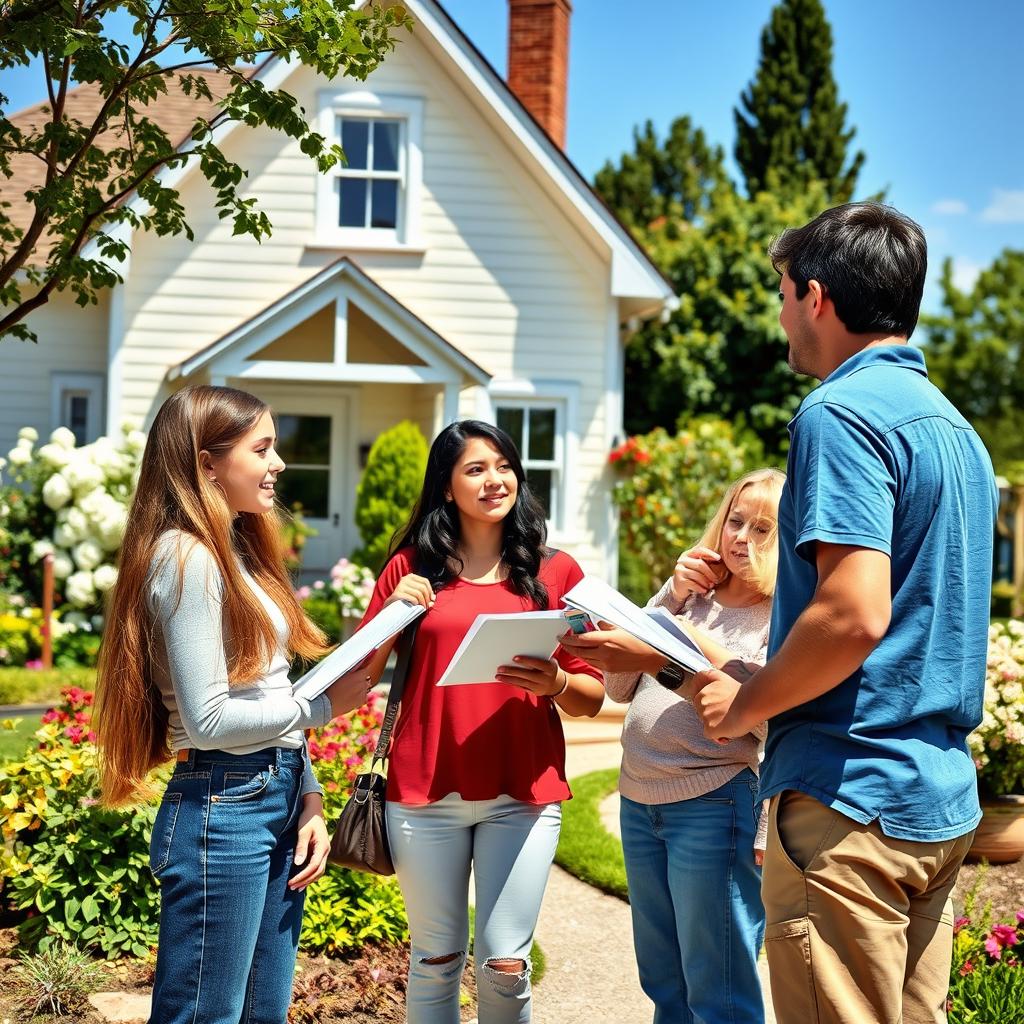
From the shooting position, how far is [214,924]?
8.72 feet

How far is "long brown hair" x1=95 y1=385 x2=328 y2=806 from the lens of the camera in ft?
8.96

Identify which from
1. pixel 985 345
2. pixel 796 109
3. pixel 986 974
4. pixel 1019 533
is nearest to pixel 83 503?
pixel 986 974

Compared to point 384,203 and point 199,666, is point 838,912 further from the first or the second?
point 384,203

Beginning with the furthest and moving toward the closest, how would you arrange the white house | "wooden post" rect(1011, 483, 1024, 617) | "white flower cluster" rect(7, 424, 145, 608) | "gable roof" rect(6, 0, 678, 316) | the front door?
"wooden post" rect(1011, 483, 1024, 617) < the front door < the white house < "gable roof" rect(6, 0, 678, 316) < "white flower cluster" rect(7, 424, 145, 608)

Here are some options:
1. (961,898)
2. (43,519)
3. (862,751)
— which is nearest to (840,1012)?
(862,751)

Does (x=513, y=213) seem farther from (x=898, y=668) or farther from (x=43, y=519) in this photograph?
(x=898, y=668)

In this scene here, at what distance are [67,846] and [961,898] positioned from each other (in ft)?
12.9

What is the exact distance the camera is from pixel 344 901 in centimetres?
462

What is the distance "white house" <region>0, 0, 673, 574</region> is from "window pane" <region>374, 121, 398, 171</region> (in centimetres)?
2

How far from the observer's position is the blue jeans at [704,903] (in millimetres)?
3191

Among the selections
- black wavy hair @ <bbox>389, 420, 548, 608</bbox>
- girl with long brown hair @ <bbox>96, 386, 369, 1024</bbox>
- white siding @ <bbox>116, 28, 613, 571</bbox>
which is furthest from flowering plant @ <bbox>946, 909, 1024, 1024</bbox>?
white siding @ <bbox>116, 28, 613, 571</bbox>

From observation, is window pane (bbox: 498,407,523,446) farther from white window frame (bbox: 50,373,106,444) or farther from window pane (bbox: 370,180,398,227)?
white window frame (bbox: 50,373,106,444)

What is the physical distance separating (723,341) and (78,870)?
44.4ft

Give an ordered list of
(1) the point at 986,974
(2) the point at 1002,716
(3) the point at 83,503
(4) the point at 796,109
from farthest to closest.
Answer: (4) the point at 796,109, (3) the point at 83,503, (2) the point at 1002,716, (1) the point at 986,974
